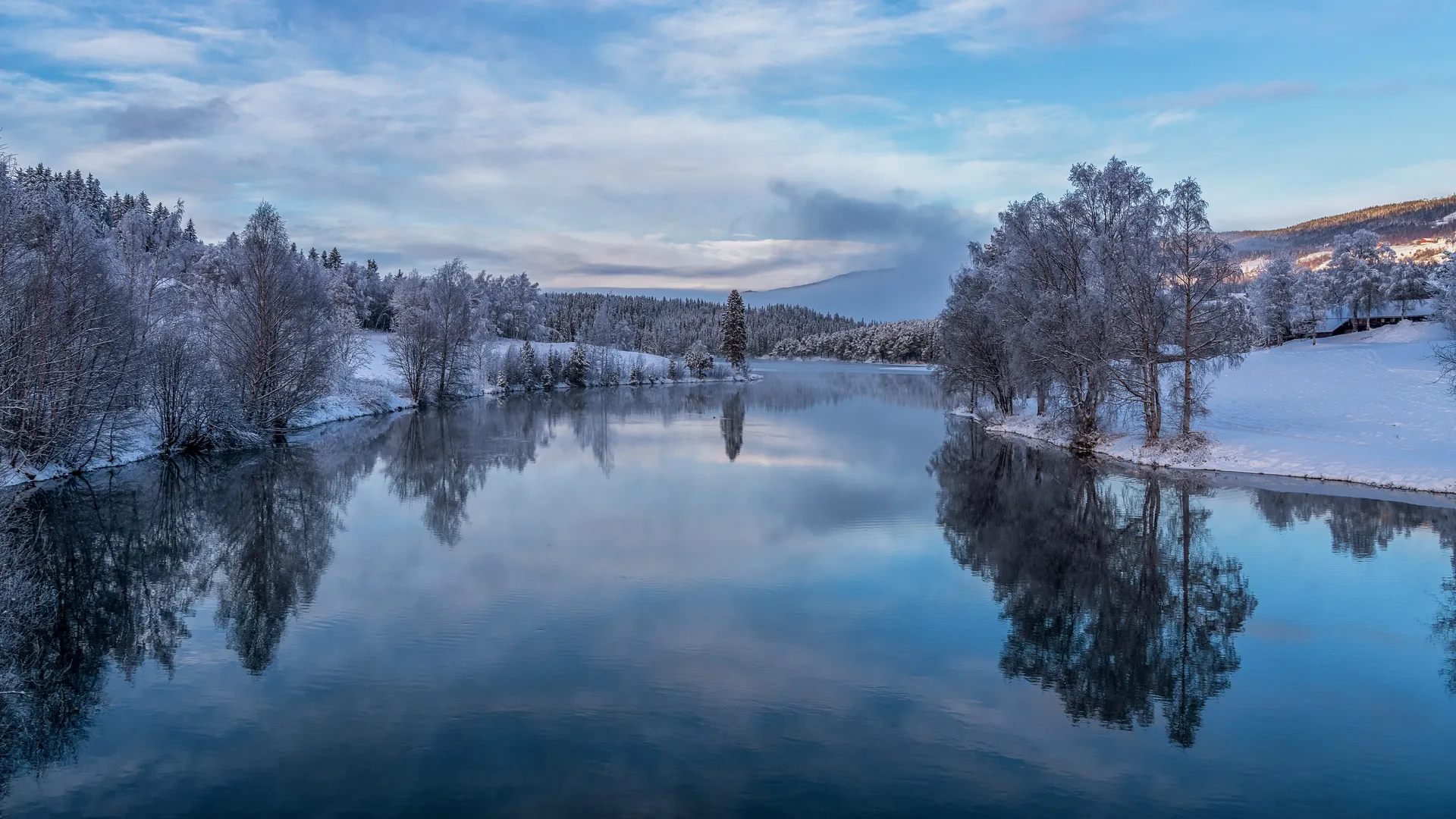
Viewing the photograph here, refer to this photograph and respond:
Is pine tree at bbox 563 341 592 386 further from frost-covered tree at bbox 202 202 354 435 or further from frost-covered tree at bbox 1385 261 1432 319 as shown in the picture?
frost-covered tree at bbox 1385 261 1432 319

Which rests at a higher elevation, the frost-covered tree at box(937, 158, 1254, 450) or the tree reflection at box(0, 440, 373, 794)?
the frost-covered tree at box(937, 158, 1254, 450)

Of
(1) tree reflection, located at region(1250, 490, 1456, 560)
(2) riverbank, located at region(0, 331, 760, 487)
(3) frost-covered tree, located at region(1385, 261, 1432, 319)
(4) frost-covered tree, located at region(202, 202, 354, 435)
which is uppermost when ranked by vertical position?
(3) frost-covered tree, located at region(1385, 261, 1432, 319)

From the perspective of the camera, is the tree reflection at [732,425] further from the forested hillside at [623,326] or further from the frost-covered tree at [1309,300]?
the frost-covered tree at [1309,300]

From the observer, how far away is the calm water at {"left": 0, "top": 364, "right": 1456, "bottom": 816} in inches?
304

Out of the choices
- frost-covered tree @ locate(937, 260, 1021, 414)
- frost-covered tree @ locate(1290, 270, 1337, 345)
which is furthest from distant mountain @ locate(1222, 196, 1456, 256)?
frost-covered tree @ locate(937, 260, 1021, 414)

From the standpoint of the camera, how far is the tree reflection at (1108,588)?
10.1 m

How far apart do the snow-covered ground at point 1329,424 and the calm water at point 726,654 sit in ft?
9.86

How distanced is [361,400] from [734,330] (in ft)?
184

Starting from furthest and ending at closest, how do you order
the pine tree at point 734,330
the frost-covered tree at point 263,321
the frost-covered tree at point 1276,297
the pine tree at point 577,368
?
1. the pine tree at point 734,330
2. the pine tree at point 577,368
3. the frost-covered tree at point 1276,297
4. the frost-covered tree at point 263,321

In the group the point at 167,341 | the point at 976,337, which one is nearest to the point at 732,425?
the point at 976,337

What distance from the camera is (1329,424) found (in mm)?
34469

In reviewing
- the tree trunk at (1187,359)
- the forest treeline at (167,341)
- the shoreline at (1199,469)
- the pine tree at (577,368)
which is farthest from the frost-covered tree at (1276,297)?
the forest treeline at (167,341)

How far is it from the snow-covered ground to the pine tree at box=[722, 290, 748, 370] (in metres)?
54.3

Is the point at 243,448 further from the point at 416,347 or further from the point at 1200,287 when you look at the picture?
the point at 1200,287
